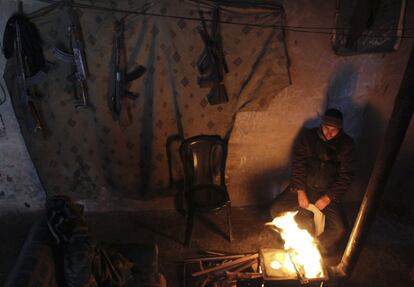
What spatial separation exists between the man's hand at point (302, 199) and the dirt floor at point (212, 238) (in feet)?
2.32

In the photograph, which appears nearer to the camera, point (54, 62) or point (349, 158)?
point (54, 62)

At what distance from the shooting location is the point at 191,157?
5.00m

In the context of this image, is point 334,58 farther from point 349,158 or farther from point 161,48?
point 161,48

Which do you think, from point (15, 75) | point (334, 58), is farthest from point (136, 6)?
point (334, 58)

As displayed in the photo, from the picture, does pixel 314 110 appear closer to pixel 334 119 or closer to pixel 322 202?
pixel 334 119

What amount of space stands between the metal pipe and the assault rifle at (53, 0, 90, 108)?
12.2 ft

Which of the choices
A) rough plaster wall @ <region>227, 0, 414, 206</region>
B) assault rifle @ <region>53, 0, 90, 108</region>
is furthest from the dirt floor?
assault rifle @ <region>53, 0, 90, 108</region>

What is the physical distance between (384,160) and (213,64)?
2.41m

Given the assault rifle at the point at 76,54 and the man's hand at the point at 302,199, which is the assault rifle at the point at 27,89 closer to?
the assault rifle at the point at 76,54

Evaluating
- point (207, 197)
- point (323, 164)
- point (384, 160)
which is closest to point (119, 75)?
point (207, 197)

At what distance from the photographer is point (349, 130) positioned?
5.41 m

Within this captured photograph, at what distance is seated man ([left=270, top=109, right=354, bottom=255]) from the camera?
4777 millimetres

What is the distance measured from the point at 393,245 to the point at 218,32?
4.14 meters

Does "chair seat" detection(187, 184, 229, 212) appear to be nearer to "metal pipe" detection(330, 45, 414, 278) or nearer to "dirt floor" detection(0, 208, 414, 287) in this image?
"dirt floor" detection(0, 208, 414, 287)
